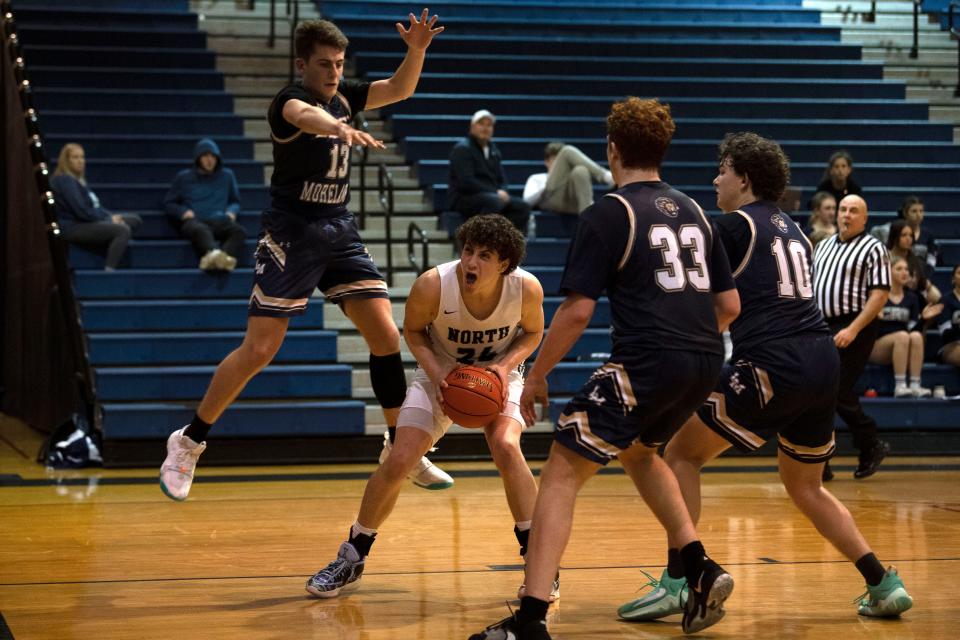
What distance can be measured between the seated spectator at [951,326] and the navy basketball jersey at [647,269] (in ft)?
22.2

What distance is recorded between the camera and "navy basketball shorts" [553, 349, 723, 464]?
3.83 m

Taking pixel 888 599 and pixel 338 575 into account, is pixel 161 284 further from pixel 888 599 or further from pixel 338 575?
pixel 888 599

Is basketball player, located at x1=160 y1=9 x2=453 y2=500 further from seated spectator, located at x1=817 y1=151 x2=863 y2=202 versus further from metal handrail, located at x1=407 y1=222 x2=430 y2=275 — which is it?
seated spectator, located at x1=817 y1=151 x2=863 y2=202

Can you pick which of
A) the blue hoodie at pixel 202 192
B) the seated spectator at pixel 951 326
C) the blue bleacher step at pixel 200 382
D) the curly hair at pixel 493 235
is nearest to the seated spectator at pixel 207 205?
the blue hoodie at pixel 202 192

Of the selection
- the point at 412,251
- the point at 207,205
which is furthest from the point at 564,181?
the point at 207,205

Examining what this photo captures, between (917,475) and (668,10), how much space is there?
317 inches

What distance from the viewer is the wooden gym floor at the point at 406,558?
430cm

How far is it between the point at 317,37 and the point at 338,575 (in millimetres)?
2020

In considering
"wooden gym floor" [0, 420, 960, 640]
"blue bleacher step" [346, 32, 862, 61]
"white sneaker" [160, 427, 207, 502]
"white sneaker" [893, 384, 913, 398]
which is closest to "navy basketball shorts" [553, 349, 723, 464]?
"wooden gym floor" [0, 420, 960, 640]

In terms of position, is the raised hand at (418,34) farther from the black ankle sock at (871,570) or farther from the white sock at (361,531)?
the black ankle sock at (871,570)

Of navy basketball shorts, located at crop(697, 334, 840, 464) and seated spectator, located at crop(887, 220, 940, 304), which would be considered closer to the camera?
navy basketball shorts, located at crop(697, 334, 840, 464)

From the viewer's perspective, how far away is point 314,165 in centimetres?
515

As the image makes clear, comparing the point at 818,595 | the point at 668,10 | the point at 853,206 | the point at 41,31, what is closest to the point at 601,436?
the point at 818,595

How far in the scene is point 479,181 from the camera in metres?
10.4
